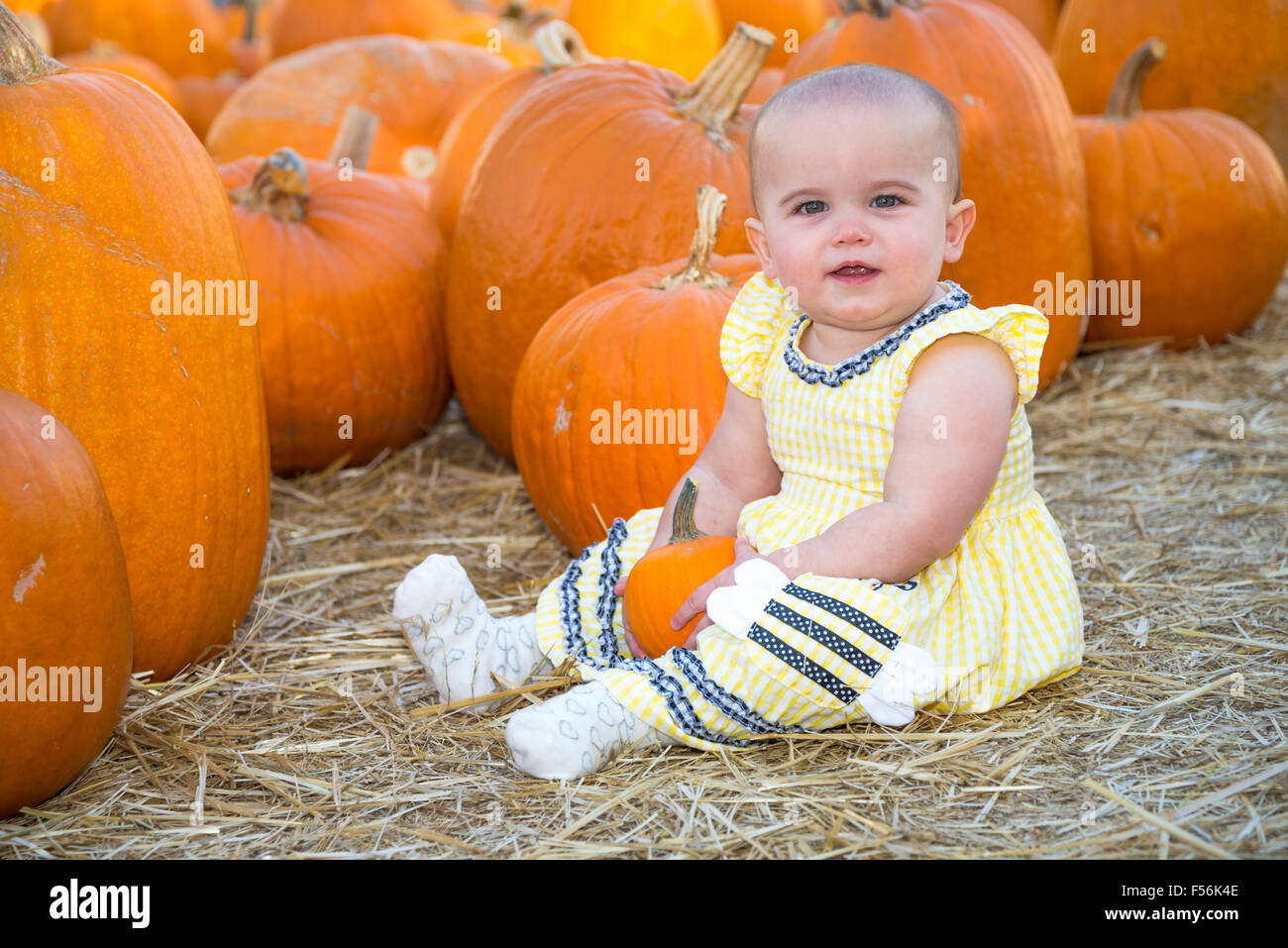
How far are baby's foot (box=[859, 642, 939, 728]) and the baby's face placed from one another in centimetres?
54

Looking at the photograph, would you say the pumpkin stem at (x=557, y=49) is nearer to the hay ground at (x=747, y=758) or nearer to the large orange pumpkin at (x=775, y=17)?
the hay ground at (x=747, y=758)

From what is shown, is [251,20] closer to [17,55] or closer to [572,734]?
[17,55]

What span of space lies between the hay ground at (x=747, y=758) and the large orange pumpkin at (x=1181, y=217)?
3.96 feet

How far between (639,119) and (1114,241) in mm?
1727

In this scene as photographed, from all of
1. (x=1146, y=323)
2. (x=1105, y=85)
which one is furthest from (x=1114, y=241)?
(x=1105, y=85)

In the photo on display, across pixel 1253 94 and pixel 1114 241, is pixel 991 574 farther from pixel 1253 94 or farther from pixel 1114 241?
pixel 1253 94

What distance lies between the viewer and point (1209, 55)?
15.3 ft

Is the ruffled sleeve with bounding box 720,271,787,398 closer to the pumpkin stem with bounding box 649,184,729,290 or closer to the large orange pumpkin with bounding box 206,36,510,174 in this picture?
the pumpkin stem with bounding box 649,184,729,290

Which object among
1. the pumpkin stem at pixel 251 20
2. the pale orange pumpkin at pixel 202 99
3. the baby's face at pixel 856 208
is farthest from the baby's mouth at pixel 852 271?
the pumpkin stem at pixel 251 20

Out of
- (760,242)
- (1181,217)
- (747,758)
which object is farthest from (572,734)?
(1181,217)

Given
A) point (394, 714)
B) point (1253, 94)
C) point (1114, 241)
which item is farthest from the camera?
point (1253, 94)

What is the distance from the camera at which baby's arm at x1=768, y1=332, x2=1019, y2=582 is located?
6.30 feet

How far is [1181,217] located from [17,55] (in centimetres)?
329
